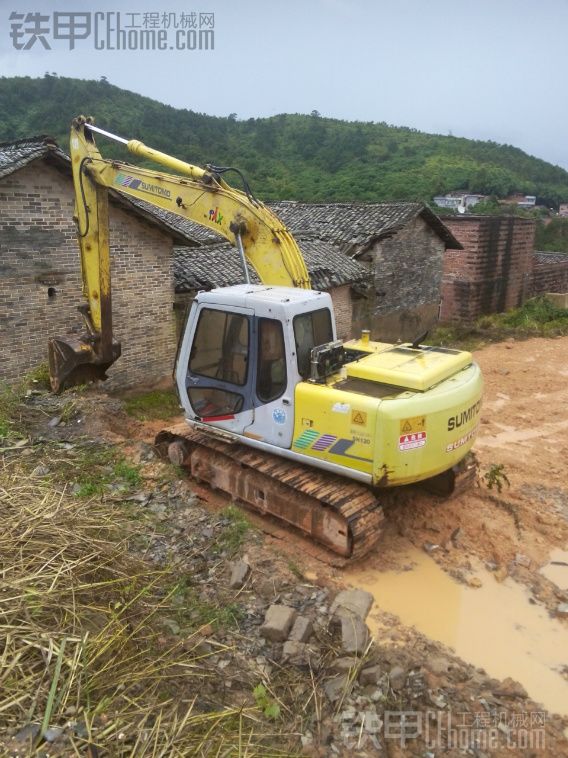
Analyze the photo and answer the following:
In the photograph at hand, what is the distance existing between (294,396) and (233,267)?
6750mm

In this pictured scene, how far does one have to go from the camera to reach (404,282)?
16.1 m

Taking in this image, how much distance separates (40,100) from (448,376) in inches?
1206

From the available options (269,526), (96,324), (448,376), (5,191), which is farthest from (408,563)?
(5,191)

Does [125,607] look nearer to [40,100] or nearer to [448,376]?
[448,376]

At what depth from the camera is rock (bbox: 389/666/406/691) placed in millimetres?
4016

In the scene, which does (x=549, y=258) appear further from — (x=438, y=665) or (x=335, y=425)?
(x=438, y=665)

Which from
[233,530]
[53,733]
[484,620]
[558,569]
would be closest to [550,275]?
[558,569]

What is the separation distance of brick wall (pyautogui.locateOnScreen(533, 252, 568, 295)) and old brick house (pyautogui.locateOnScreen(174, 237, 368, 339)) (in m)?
10.1

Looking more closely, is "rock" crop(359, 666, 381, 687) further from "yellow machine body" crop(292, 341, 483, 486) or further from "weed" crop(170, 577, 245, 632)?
"yellow machine body" crop(292, 341, 483, 486)

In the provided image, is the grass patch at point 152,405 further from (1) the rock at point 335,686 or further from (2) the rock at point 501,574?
(1) the rock at point 335,686

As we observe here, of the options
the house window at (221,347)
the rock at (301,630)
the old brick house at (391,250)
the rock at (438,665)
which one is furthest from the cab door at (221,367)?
the old brick house at (391,250)

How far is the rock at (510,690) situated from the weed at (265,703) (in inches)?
62.3

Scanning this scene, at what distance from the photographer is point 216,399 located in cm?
629

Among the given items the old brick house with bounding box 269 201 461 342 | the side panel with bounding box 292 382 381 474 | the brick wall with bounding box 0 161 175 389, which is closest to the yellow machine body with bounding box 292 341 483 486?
the side panel with bounding box 292 382 381 474
